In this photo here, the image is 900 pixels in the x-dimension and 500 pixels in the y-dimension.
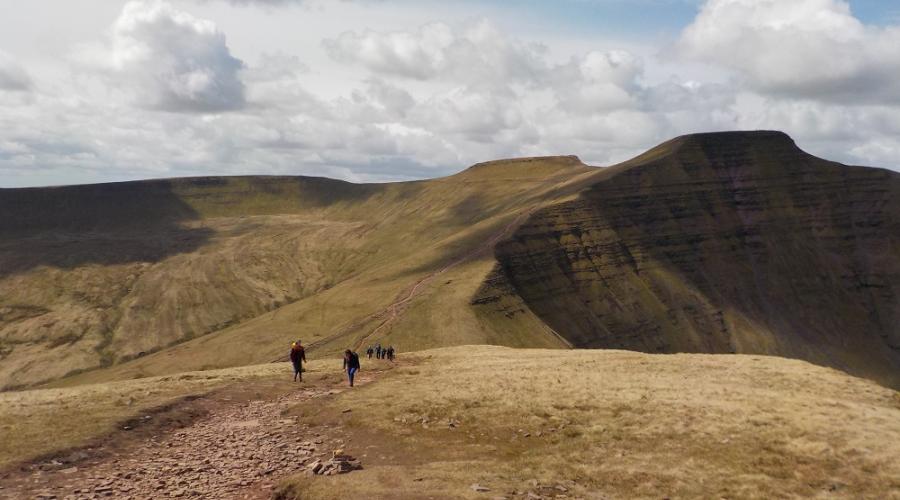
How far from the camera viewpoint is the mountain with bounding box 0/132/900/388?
403ft

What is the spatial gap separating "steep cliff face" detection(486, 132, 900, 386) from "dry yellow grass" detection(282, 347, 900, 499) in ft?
265

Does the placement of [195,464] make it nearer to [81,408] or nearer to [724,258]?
[81,408]

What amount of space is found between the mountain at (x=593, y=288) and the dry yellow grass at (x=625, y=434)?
66.5m

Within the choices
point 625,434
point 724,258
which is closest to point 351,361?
point 625,434

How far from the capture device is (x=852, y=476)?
22219 millimetres

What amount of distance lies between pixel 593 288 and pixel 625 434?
121507mm

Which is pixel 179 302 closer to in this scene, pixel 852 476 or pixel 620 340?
pixel 620 340

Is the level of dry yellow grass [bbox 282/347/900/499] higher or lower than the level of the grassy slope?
higher

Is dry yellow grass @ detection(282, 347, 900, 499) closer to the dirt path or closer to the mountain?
the dirt path

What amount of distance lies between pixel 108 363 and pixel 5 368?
68.0ft

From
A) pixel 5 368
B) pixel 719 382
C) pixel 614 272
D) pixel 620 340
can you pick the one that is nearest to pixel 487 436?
pixel 719 382

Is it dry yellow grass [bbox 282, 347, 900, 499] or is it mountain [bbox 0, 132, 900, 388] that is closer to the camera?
dry yellow grass [bbox 282, 347, 900, 499]

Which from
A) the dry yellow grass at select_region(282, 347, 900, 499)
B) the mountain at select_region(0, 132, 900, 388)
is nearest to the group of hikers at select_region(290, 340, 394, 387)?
the dry yellow grass at select_region(282, 347, 900, 499)

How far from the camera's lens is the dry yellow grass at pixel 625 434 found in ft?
69.8
